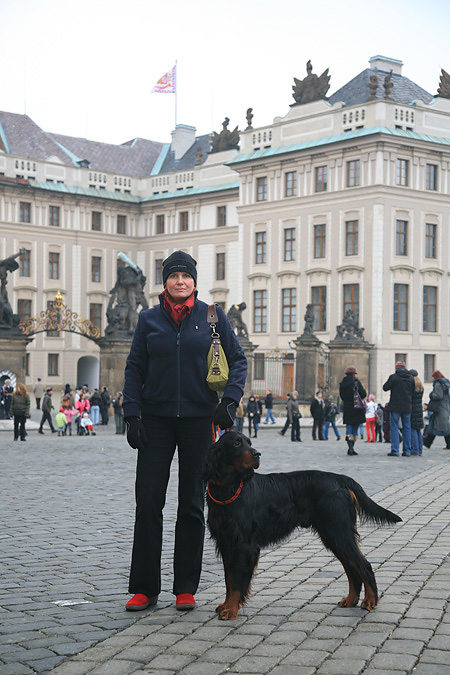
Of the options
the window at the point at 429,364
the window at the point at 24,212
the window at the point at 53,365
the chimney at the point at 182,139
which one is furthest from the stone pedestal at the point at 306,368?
the chimney at the point at 182,139

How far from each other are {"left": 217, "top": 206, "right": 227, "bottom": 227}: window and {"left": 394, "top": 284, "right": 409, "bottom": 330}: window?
15325 mm

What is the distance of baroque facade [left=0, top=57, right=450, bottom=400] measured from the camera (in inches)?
1955

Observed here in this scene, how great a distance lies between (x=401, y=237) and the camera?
5012cm

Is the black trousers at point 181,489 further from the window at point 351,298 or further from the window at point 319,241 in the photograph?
the window at point 319,241

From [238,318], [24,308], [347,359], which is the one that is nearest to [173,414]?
[238,318]

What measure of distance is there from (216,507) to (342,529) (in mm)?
733

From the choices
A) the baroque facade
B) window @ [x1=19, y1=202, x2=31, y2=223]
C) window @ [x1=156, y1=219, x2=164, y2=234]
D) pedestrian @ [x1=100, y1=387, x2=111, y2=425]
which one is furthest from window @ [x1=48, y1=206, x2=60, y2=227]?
pedestrian @ [x1=100, y1=387, x2=111, y2=425]

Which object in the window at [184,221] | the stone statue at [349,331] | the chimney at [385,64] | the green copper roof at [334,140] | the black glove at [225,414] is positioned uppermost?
the chimney at [385,64]

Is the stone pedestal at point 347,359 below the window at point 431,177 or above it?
below

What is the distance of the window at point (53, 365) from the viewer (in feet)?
202

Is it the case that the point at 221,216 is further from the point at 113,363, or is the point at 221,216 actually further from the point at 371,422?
the point at 371,422

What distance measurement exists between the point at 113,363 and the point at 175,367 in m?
33.2

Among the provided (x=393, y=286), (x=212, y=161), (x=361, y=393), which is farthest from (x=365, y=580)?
(x=212, y=161)

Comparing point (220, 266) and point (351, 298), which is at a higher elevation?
point (220, 266)
